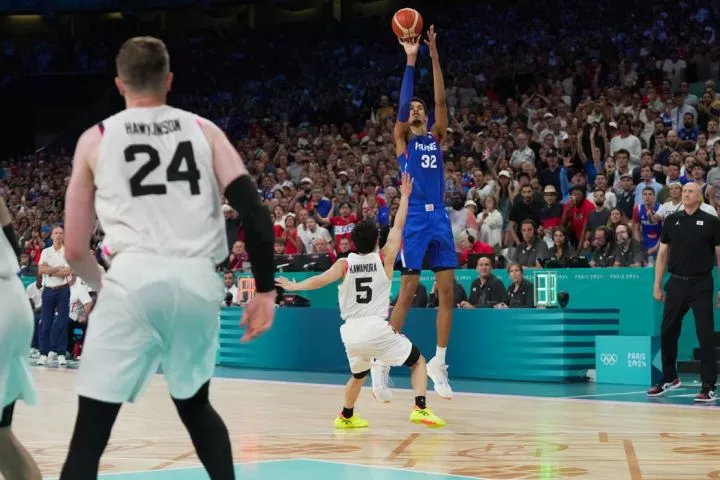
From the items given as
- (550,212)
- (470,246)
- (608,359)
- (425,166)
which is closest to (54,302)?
(470,246)

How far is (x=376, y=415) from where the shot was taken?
11312 mm

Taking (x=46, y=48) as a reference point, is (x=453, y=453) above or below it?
below

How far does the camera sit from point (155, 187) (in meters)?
4.29

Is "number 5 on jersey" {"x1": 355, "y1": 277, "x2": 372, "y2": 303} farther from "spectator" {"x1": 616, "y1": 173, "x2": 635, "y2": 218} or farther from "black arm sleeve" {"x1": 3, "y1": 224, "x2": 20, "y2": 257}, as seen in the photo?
"spectator" {"x1": 616, "y1": 173, "x2": 635, "y2": 218}

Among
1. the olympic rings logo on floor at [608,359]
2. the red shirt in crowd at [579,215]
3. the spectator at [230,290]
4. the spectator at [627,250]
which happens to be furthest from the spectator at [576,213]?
the spectator at [230,290]

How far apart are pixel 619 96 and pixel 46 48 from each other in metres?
24.0

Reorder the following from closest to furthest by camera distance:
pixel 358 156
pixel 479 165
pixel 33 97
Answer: pixel 479 165
pixel 358 156
pixel 33 97

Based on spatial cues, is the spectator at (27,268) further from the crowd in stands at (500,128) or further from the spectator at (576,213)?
the spectator at (576,213)

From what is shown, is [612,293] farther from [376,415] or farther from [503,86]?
[503,86]

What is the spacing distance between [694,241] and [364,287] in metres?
4.63

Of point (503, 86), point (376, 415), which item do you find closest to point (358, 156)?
point (503, 86)

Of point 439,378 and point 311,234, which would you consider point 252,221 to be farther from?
point 311,234

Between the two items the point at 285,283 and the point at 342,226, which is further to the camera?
the point at 342,226

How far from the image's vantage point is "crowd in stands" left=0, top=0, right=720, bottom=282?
17328mm
